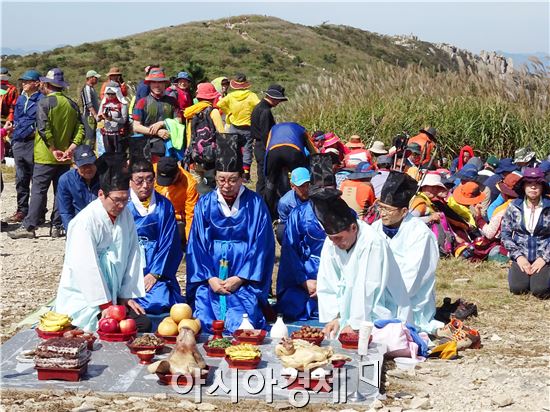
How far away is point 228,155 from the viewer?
7277mm

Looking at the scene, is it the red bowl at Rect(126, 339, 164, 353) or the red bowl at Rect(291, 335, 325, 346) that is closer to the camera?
the red bowl at Rect(126, 339, 164, 353)

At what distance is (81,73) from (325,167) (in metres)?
38.2

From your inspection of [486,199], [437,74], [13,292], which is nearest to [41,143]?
[13,292]

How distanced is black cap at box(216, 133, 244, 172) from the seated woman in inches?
118

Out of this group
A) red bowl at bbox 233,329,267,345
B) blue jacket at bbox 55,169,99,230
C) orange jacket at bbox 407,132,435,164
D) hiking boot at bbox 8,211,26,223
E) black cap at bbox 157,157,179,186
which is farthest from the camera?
orange jacket at bbox 407,132,435,164

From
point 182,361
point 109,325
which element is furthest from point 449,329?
point 109,325

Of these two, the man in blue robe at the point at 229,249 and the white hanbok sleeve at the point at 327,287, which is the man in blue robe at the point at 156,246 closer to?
the man in blue robe at the point at 229,249

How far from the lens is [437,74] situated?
17.6m

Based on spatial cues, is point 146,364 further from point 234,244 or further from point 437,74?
point 437,74

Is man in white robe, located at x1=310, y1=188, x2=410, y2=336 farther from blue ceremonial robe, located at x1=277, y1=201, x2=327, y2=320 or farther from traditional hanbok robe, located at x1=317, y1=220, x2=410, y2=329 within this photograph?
blue ceremonial robe, located at x1=277, y1=201, x2=327, y2=320

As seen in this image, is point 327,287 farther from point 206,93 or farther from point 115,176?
point 206,93

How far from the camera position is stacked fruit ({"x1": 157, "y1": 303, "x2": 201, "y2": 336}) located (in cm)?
661

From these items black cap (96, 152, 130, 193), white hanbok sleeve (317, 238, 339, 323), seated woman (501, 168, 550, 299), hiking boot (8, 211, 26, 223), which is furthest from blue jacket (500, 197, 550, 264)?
hiking boot (8, 211, 26, 223)

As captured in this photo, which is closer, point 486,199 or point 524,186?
point 524,186
